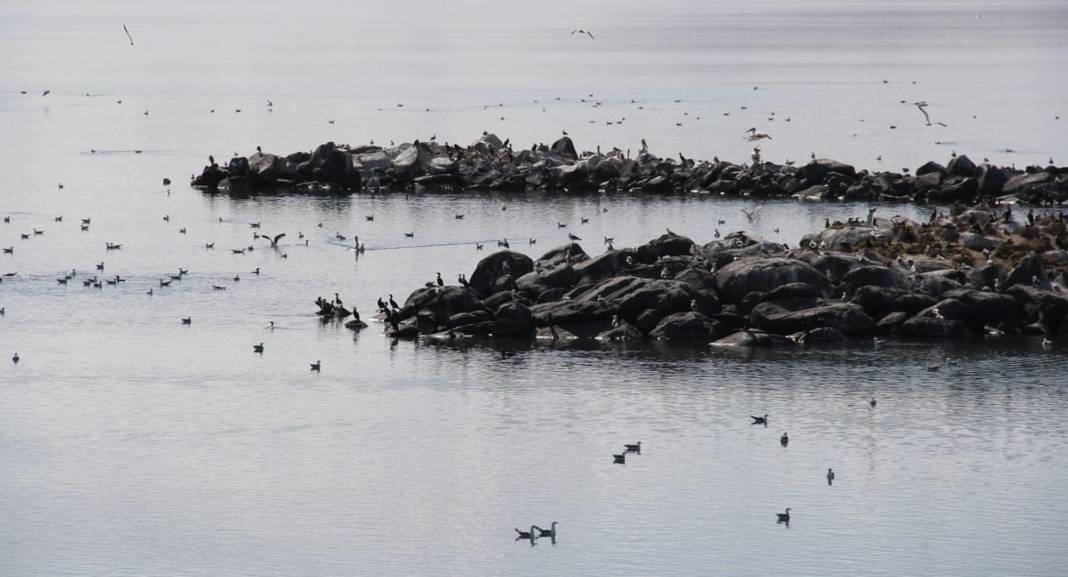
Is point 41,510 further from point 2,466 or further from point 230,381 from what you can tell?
point 230,381

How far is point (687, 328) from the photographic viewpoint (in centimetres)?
6456

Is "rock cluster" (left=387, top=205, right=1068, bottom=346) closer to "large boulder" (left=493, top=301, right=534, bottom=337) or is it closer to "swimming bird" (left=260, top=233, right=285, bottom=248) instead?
"large boulder" (left=493, top=301, right=534, bottom=337)

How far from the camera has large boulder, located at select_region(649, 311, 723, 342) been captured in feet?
212

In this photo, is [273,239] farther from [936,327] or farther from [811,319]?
[936,327]

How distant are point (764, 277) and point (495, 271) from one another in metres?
11.2

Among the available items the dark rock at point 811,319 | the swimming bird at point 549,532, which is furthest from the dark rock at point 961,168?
the swimming bird at point 549,532

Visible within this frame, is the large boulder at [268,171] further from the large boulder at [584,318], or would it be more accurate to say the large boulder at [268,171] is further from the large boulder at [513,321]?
the large boulder at [584,318]

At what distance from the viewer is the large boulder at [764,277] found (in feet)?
214

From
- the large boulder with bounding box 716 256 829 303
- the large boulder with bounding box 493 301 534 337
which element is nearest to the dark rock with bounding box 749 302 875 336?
the large boulder with bounding box 716 256 829 303

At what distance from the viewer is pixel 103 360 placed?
6450 centimetres

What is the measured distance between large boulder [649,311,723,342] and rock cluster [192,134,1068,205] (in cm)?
3847

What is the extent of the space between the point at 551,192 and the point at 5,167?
1845 inches

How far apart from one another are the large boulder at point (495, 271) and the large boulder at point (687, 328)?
7.34m

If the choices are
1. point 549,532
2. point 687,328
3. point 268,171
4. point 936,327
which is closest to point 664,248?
point 687,328
